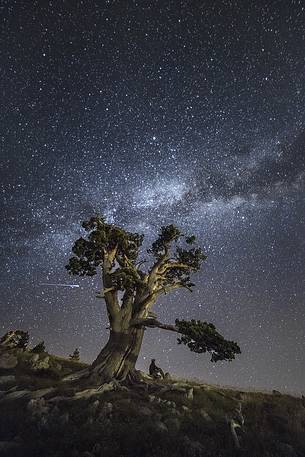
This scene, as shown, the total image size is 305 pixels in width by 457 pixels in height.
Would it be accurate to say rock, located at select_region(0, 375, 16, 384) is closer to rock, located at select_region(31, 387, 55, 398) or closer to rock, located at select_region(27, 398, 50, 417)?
rock, located at select_region(31, 387, 55, 398)

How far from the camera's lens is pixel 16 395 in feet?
51.6

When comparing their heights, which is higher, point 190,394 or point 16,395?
point 190,394

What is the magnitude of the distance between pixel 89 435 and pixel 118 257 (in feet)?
45.4

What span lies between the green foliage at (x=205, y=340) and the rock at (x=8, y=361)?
413 inches

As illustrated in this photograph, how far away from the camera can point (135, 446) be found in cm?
1161

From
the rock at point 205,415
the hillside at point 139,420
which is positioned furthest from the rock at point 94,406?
the rock at point 205,415

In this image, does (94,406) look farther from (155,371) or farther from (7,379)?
(155,371)

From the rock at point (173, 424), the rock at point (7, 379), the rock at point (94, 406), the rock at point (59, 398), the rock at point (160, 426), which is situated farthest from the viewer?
the rock at point (7, 379)

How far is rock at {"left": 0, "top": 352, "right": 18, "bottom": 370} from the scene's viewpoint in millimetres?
20761

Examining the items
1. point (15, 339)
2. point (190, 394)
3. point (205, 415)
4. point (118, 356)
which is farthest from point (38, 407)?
point (15, 339)

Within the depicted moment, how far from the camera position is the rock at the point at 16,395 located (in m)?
15.5

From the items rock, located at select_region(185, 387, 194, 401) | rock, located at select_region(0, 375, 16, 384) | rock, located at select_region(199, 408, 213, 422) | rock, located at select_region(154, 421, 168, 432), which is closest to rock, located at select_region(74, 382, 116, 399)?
rock, located at select_region(185, 387, 194, 401)

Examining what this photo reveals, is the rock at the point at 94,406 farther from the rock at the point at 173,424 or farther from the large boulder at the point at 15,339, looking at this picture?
the large boulder at the point at 15,339

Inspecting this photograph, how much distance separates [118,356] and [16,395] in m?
6.19
